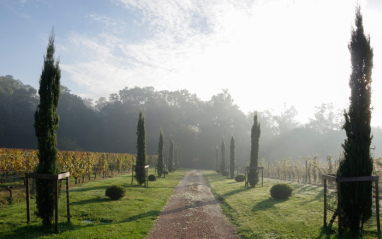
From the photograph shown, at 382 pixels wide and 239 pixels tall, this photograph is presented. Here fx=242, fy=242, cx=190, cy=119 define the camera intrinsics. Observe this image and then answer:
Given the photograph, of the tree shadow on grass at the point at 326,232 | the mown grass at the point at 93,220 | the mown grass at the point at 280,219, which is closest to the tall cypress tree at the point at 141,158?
the mown grass at the point at 93,220

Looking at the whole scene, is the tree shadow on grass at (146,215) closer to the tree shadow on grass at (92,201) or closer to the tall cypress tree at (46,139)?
the tall cypress tree at (46,139)

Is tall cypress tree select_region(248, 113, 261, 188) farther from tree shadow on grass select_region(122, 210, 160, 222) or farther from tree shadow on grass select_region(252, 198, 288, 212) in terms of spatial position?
tree shadow on grass select_region(122, 210, 160, 222)

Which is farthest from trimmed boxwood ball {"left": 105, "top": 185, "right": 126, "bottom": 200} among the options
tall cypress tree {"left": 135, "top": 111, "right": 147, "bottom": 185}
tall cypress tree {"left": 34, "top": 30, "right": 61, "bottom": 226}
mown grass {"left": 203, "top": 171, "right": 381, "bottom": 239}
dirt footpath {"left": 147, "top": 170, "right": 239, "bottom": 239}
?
tall cypress tree {"left": 135, "top": 111, "right": 147, "bottom": 185}

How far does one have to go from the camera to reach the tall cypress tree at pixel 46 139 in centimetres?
892

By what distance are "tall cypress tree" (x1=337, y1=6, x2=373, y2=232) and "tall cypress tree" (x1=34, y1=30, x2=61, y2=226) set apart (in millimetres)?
10489

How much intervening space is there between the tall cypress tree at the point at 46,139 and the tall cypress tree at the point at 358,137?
10.5m

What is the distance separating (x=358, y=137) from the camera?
27.9ft

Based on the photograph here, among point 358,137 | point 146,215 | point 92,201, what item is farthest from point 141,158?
point 358,137

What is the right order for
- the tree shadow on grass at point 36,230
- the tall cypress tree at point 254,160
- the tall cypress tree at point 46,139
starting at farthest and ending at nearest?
the tall cypress tree at point 254,160, the tall cypress tree at point 46,139, the tree shadow on grass at point 36,230

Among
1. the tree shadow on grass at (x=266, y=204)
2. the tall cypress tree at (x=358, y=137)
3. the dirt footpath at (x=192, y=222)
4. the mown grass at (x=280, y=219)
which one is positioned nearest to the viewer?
the tall cypress tree at (x=358, y=137)

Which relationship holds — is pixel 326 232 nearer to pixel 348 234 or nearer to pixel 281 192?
pixel 348 234

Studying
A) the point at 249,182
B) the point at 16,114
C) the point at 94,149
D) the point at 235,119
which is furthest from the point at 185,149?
the point at 249,182

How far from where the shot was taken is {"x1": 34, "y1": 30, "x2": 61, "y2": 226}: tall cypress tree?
8922mm

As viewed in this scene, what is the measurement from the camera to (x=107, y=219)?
10211mm
